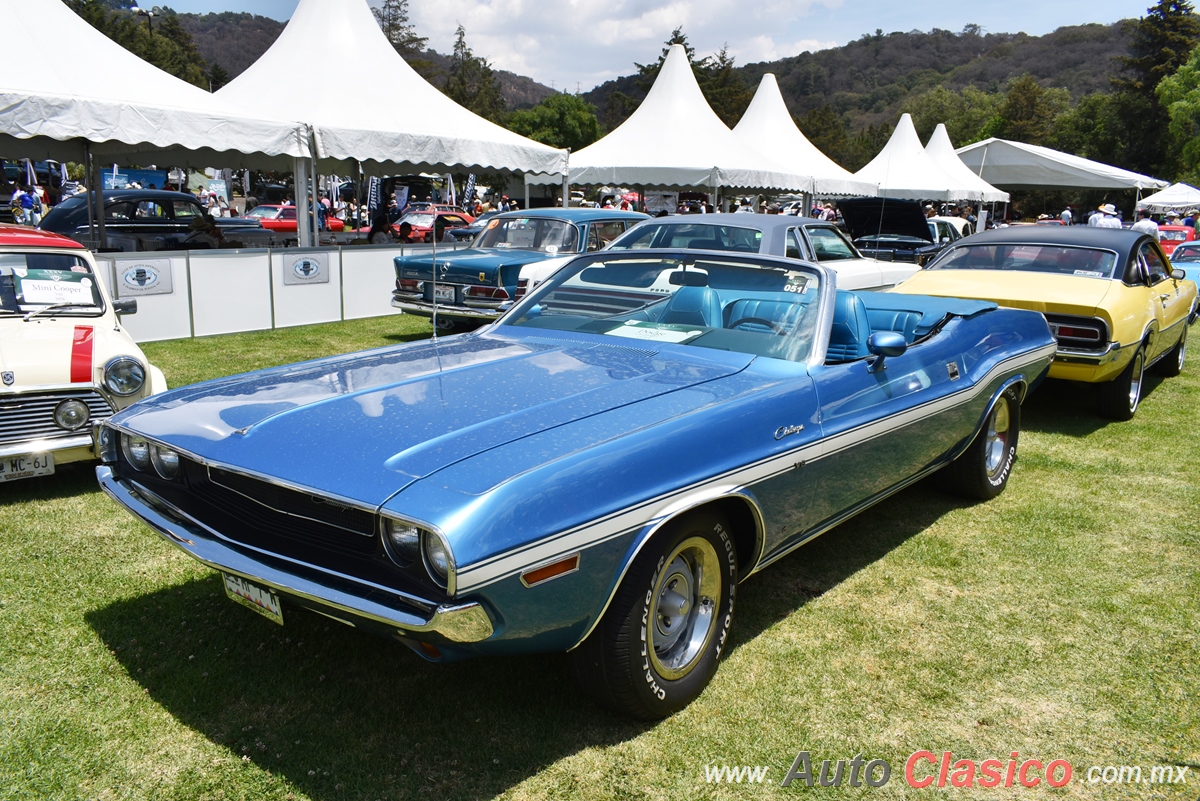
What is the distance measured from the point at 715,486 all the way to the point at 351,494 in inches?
46.0

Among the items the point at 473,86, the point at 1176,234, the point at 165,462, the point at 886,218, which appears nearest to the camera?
the point at 165,462

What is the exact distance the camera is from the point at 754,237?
25.6 feet

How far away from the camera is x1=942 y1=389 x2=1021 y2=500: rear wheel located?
16.0 feet

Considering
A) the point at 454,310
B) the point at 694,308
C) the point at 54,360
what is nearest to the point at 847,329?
the point at 694,308

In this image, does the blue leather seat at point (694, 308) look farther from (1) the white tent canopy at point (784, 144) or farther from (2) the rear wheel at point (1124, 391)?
(1) the white tent canopy at point (784, 144)

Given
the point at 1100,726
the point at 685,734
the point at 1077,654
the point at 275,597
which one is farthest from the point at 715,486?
the point at 1077,654

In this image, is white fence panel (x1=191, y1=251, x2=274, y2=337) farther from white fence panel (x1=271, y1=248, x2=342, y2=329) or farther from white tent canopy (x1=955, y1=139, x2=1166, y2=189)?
white tent canopy (x1=955, y1=139, x2=1166, y2=189)

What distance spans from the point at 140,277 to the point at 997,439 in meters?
8.89

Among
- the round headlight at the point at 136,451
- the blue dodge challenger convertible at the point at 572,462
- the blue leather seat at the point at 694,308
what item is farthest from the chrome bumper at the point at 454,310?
the round headlight at the point at 136,451

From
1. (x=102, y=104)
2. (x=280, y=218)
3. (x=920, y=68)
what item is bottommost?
(x=280, y=218)

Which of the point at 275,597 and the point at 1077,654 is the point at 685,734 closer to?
the point at 275,597

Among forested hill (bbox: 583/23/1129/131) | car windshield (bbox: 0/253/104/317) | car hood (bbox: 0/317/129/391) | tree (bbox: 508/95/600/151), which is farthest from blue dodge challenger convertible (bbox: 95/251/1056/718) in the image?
forested hill (bbox: 583/23/1129/131)

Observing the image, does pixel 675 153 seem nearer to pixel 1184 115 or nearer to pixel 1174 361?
pixel 1174 361

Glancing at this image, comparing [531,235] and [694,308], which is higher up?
[531,235]
